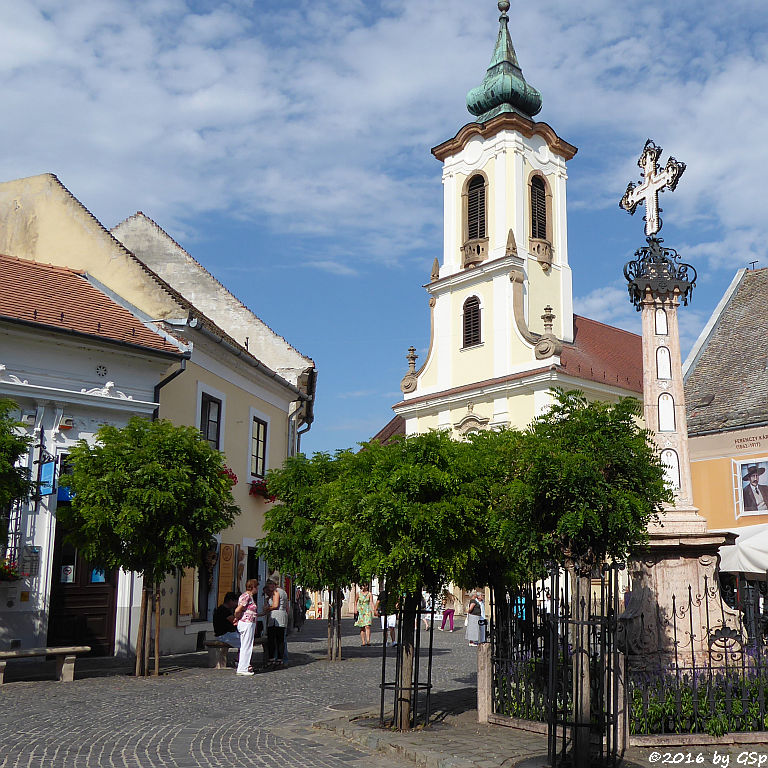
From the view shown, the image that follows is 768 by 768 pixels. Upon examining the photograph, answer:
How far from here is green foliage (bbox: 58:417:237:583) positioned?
13484 mm

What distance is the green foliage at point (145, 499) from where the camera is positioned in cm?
1348

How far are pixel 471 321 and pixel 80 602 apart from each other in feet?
90.6

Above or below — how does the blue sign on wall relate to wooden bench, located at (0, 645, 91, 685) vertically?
above

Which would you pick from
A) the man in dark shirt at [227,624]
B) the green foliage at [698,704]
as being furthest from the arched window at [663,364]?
the man in dark shirt at [227,624]

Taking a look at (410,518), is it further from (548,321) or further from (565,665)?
(548,321)

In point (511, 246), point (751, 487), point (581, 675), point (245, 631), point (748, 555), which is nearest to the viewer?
point (581, 675)

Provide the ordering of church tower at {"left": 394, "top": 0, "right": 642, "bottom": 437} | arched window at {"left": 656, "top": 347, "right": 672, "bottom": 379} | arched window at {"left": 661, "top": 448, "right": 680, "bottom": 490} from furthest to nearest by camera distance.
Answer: church tower at {"left": 394, "top": 0, "right": 642, "bottom": 437}
arched window at {"left": 656, "top": 347, "right": 672, "bottom": 379}
arched window at {"left": 661, "top": 448, "right": 680, "bottom": 490}

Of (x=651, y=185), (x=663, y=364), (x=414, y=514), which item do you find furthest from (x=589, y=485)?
(x=651, y=185)

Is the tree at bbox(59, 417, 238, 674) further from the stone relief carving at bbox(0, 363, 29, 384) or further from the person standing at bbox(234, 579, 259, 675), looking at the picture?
the stone relief carving at bbox(0, 363, 29, 384)

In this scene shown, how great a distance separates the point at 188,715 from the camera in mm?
10602

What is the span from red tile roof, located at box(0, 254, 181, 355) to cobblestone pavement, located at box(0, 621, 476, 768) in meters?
5.86

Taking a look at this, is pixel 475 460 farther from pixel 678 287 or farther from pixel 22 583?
pixel 22 583

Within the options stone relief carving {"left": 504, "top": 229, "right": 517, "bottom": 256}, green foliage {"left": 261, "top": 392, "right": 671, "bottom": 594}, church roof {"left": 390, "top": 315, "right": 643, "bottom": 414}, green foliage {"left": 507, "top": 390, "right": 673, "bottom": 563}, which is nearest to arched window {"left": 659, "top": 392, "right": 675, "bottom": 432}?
green foliage {"left": 261, "top": 392, "right": 671, "bottom": 594}

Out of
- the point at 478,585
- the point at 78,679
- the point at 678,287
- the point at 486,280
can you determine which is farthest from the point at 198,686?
the point at 486,280
